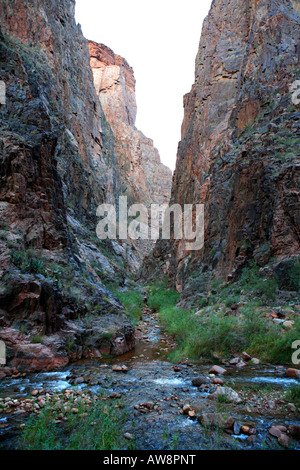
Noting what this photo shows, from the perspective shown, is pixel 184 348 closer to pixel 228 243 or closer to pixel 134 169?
pixel 228 243

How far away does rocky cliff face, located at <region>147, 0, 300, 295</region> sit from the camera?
→ 11.0m

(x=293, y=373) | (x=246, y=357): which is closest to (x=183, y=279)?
(x=246, y=357)

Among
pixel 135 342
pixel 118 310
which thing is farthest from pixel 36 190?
pixel 135 342

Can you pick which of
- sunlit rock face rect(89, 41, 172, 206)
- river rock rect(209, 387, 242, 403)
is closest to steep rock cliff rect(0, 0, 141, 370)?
river rock rect(209, 387, 242, 403)

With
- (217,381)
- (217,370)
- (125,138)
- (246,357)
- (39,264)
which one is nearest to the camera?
(217,381)

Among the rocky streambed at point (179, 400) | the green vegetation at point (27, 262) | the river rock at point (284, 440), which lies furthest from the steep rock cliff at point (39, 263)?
the river rock at point (284, 440)

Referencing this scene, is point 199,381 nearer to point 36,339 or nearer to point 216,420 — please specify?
point 216,420

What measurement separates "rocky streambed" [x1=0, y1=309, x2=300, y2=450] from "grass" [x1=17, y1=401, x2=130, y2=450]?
15 centimetres

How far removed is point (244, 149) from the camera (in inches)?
552

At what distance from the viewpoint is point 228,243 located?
43.3 ft

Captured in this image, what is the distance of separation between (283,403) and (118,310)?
6.14 m

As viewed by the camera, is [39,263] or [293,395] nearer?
[293,395]

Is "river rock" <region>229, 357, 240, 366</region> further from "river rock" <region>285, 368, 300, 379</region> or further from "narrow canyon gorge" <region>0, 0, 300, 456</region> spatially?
"river rock" <region>285, 368, 300, 379</region>

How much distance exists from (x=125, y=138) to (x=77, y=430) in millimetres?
62693
